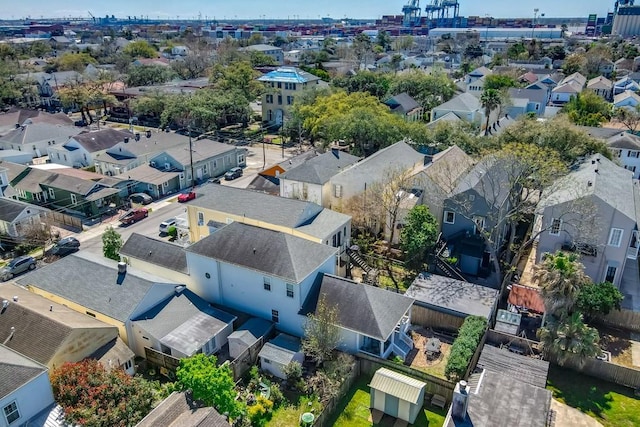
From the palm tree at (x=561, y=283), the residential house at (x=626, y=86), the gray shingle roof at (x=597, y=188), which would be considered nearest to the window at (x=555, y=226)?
the gray shingle roof at (x=597, y=188)

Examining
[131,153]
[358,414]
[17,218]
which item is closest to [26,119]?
[131,153]

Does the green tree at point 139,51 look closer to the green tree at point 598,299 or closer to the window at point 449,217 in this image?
the window at point 449,217

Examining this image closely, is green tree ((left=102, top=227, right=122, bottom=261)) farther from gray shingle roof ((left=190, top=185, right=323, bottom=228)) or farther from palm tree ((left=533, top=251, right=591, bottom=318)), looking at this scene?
palm tree ((left=533, top=251, right=591, bottom=318))

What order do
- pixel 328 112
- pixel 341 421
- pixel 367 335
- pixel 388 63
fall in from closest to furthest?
pixel 341 421 → pixel 367 335 → pixel 328 112 → pixel 388 63

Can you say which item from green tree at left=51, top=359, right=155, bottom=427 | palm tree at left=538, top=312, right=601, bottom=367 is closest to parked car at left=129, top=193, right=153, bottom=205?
green tree at left=51, top=359, right=155, bottom=427

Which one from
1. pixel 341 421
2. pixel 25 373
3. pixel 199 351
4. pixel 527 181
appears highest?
pixel 527 181

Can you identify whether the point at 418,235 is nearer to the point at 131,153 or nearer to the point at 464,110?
the point at 131,153

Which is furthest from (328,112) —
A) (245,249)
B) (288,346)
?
(288,346)

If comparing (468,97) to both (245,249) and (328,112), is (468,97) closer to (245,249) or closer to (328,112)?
(328,112)
